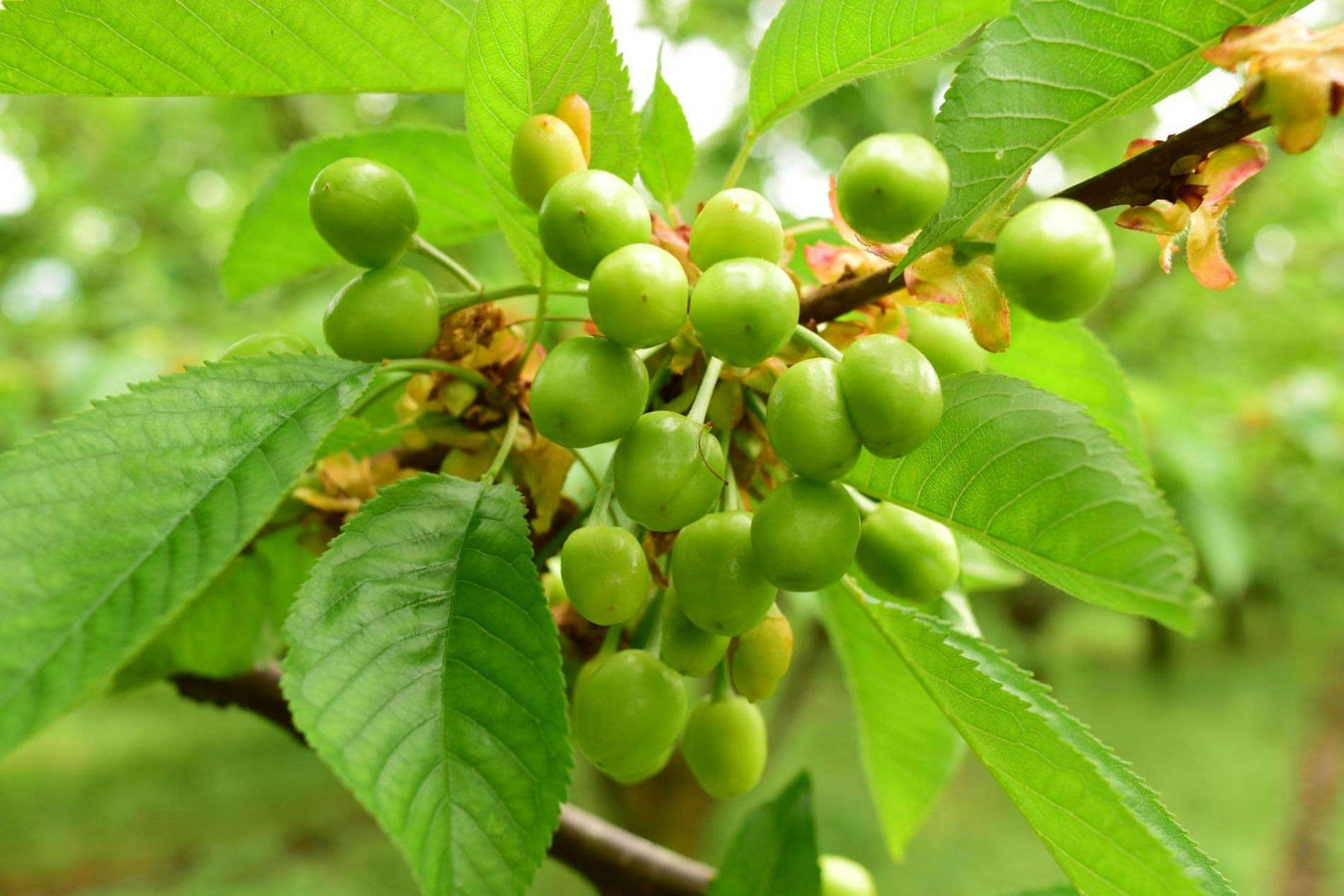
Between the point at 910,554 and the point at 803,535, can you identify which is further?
the point at 910,554

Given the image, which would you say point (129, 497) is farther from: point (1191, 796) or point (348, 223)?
point (1191, 796)

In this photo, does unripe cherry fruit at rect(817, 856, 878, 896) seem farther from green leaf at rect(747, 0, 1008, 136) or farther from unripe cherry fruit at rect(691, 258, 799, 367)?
green leaf at rect(747, 0, 1008, 136)

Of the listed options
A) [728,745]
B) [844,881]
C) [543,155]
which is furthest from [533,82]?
[844,881]

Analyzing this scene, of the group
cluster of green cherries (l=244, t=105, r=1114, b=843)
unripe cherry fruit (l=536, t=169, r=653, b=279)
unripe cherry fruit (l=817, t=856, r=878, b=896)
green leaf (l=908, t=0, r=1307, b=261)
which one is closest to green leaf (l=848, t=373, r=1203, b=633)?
cluster of green cherries (l=244, t=105, r=1114, b=843)

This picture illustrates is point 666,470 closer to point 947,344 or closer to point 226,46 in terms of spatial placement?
point 947,344

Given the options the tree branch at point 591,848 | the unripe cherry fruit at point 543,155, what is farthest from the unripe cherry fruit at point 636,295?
the tree branch at point 591,848

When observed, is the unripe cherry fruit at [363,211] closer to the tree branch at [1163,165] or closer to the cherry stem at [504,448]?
the cherry stem at [504,448]
